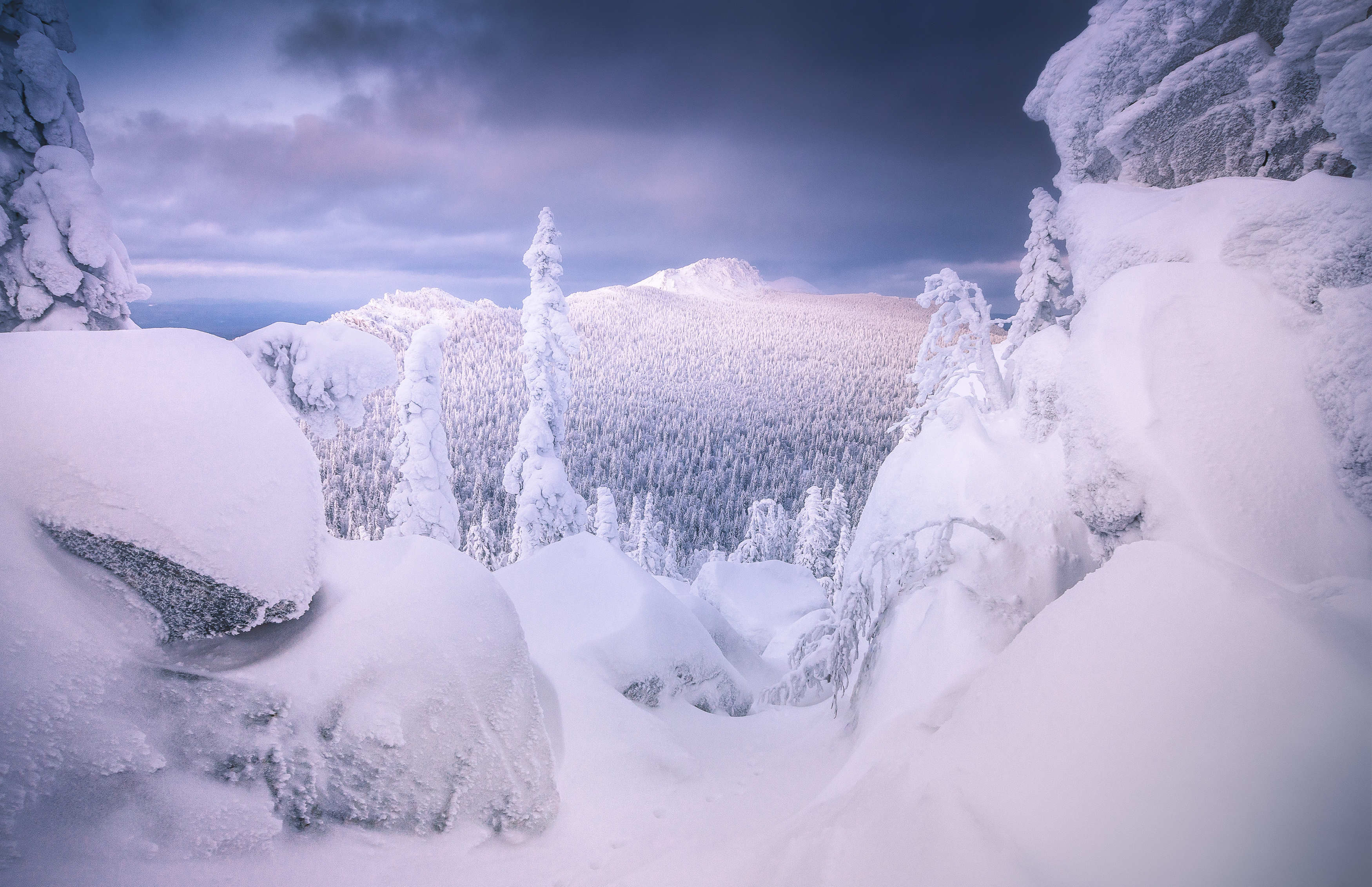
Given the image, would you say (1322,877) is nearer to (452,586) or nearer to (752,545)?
(452,586)

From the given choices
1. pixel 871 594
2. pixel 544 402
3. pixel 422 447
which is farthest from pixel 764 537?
pixel 871 594

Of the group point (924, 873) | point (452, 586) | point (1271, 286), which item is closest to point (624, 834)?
point (452, 586)

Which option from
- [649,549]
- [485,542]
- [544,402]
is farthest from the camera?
[485,542]

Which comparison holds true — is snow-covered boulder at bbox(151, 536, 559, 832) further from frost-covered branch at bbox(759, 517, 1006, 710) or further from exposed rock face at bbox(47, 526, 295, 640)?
frost-covered branch at bbox(759, 517, 1006, 710)

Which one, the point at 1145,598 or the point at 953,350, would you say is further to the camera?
the point at 953,350

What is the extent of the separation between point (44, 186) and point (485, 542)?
35932 millimetres

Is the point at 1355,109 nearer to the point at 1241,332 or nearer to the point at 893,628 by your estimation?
the point at 1241,332

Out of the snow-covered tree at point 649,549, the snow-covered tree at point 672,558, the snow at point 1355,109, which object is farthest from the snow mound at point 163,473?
the snow-covered tree at point 649,549

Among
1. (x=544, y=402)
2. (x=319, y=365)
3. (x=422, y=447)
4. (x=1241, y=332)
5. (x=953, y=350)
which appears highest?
(x=953, y=350)

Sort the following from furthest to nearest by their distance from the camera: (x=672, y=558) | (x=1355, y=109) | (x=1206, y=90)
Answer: (x=672, y=558) → (x=1206, y=90) → (x=1355, y=109)

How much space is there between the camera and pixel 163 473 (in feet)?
11.6

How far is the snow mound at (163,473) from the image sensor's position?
334 centimetres

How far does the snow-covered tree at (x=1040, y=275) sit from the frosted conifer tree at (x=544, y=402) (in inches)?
485

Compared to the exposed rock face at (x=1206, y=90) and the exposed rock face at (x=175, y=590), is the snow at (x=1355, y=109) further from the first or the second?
the exposed rock face at (x=175, y=590)
